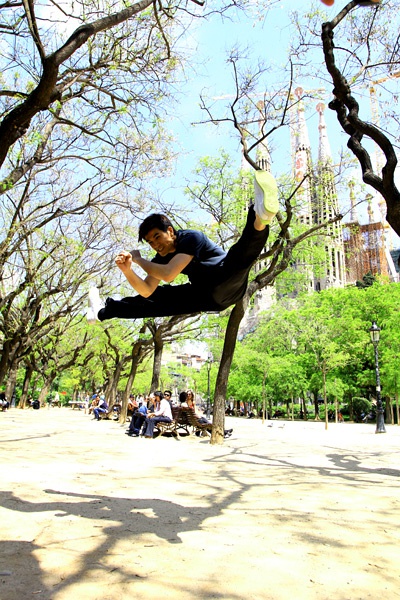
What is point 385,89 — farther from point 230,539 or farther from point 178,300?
point 230,539

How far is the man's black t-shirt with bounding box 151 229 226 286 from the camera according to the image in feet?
11.2

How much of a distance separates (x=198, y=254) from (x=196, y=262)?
0.20ft

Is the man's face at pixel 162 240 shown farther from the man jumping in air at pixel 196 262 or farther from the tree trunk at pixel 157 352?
the tree trunk at pixel 157 352

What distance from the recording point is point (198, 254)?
11.4 ft

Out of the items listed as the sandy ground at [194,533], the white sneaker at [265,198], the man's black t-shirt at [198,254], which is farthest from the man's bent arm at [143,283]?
the sandy ground at [194,533]

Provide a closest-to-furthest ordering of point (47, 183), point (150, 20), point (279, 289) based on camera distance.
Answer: point (150, 20)
point (47, 183)
point (279, 289)

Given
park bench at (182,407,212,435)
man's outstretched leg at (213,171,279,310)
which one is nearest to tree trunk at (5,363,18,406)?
park bench at (182,407,212,435)

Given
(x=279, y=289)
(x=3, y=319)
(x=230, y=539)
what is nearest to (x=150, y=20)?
(x=230, y=539)

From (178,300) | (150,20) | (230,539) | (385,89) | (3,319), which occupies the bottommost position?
(230,539)

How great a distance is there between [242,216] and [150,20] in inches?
290

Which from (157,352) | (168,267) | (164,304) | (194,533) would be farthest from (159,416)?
(168,267)

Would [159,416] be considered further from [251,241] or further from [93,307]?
[251,241]

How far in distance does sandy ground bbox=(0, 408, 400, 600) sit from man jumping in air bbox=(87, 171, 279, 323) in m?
1.78

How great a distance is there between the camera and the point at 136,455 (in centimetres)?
862
